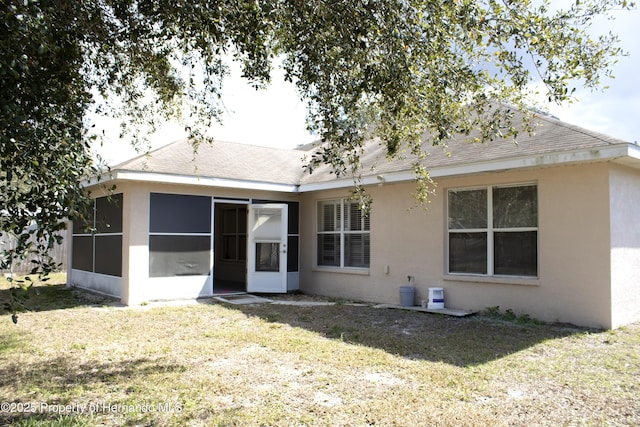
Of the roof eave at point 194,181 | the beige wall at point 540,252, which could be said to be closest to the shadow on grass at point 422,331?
the beige wall at point 540,252

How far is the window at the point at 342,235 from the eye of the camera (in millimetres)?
11875

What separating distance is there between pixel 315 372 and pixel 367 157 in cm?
787

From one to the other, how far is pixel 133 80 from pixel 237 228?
32.8 ft

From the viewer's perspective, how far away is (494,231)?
30.0ft

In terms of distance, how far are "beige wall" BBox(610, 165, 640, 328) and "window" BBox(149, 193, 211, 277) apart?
8.43 metres

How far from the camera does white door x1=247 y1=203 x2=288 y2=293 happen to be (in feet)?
41.7

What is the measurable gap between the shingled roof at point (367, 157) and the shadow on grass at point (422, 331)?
2.57 metres

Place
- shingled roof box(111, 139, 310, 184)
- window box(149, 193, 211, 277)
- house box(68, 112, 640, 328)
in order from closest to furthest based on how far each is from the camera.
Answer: house box(68, 112, 640, 328) < window box(149, 193, 211, 277) < shingled roof box(111, 139, 310, 184)

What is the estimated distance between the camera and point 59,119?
399cm

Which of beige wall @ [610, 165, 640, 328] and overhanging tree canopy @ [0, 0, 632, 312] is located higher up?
overhanging tree canopy @ [0, 0, 632, 312]

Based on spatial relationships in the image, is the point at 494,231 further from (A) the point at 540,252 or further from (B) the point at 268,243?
(B) the point at 268,243

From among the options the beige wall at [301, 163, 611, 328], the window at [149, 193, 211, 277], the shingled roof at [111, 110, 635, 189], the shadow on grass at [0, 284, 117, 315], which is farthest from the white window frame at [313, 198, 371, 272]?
the shadow on grass at [0, 284, 117, 315]

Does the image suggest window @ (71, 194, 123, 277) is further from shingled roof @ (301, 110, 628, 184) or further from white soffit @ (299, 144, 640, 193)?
white soffit @ (299, 144, 640, 193)

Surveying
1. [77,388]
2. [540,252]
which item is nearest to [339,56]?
[77,388]
